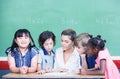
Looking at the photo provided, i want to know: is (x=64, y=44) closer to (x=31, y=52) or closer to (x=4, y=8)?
(x=31, y=52)

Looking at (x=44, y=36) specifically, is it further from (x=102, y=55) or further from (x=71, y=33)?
(x=102, y=55)

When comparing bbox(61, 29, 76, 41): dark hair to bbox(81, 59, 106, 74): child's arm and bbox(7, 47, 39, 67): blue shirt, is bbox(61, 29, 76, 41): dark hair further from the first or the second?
bbox(81, 59, 106, 74): child's arm

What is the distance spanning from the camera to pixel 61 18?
13.6ft

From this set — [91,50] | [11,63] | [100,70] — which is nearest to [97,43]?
[91,50]

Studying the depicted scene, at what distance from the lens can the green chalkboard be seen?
4133mm

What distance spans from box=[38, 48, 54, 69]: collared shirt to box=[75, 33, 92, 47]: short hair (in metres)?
0.39

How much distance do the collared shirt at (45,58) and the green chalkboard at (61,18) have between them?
0.20 meters

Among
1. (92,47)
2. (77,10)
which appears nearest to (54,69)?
(92,47)

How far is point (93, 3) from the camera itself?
13.6 ft

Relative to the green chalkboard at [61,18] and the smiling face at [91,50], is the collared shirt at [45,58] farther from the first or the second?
the smiling face at [91,50]

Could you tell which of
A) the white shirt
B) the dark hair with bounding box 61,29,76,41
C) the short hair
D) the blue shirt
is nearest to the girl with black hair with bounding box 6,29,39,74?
the blue shirt

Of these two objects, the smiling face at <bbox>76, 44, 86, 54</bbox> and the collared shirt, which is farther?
the collared shirt

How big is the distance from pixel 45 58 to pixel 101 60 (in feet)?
2.81

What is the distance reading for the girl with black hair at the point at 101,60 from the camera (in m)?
3.49
